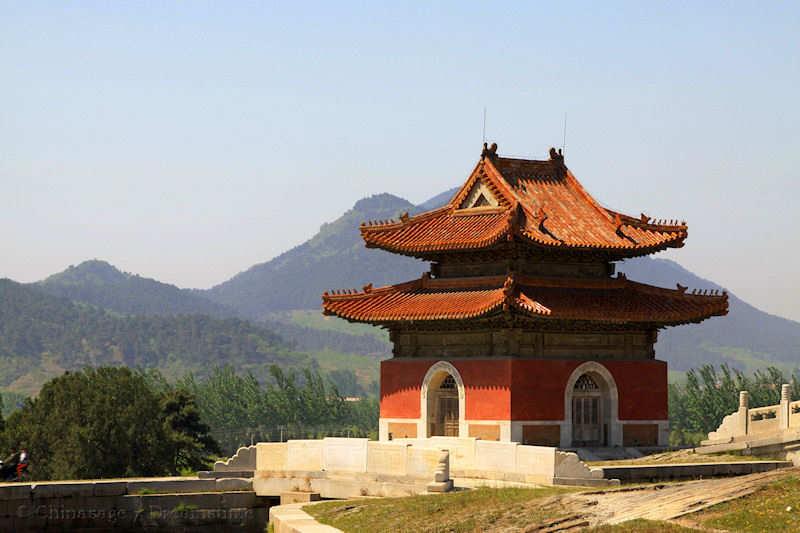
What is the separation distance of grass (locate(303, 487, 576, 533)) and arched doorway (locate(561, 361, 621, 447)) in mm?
9820

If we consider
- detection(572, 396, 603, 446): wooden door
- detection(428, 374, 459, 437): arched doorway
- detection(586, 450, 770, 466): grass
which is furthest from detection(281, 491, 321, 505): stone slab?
detection(572, 396, 603, 446): wooden door

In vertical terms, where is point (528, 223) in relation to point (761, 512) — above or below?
above

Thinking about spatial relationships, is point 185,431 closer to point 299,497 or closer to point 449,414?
point 449,414

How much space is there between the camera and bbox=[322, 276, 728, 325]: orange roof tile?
4357 centimetres

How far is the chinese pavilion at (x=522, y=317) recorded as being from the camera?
43969mm

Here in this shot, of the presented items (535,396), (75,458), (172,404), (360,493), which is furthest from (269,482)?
(172,404)

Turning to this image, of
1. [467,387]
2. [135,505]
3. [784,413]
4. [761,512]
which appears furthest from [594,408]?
[761,512]

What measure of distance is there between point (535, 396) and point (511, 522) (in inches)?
521

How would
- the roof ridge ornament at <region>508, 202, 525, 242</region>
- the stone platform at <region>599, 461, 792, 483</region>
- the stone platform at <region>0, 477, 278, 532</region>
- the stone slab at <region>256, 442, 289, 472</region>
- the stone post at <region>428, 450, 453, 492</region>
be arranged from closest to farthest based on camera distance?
1. the stone post at <region>428, 450, 453, 492</region>
2. the stone platform at <region>599, 461, 792, 483</region>
3. the stone platform at <region>0, 477, 278, 532</region>
4. the stone slab at <region>256, 442, 289, 472</region>
5. the roof ridge ornament at <region>508, 202, 525, 242</region>

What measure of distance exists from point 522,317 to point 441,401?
14.6ft

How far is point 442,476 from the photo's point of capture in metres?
37.1

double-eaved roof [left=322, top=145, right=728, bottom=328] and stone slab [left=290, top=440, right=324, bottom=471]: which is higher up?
double-eaved roof [left=322, top=145, right=728, bottom=328]

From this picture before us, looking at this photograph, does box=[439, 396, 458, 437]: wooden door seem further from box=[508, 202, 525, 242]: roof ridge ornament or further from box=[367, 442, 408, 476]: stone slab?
box=[508, 202, 525, 242]: roof ridge ornament

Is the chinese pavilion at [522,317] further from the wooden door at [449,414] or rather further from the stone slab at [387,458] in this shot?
the stone slab at [387,458]
